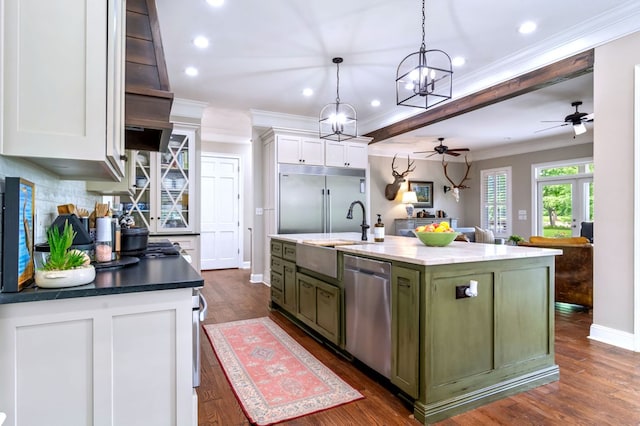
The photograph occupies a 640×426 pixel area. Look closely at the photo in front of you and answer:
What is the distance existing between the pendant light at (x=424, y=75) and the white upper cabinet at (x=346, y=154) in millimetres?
1207

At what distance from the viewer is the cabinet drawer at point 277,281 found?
12.9ft

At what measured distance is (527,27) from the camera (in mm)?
3154

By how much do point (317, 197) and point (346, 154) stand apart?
93cm

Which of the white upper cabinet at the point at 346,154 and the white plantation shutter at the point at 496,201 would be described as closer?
the white upper cabinet at the point at 346,154

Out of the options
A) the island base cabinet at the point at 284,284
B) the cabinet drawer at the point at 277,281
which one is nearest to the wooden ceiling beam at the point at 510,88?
the island base cabinet at the point at 284,284

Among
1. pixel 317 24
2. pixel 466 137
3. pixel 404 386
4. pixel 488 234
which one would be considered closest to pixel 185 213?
pixel 317 24

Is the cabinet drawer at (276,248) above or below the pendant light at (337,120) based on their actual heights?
below

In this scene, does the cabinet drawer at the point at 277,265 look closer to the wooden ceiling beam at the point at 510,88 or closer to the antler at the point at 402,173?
the wooden ceiling beam at the point at 510,88

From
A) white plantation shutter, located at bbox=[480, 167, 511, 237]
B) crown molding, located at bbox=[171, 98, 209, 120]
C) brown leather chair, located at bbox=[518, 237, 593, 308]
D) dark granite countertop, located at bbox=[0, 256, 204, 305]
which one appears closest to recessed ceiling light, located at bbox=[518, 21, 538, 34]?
brown leather chair, located at bbox=[518, 237, 593, 308]

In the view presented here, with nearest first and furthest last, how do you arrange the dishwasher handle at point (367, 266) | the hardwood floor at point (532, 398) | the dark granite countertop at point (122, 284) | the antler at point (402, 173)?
the dark granite countertop at point (122, 284)
the hardwood floor at point (532, 398)
the dishwasher handle at point (367, 266)
the antler at point (402, 173)

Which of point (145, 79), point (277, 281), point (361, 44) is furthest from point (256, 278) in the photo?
point (145, 79)

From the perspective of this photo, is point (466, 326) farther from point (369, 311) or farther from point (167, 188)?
point (167, 188)

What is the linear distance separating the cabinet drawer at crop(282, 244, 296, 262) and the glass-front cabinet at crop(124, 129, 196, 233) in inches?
78.2

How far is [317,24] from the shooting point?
3.08 meters
